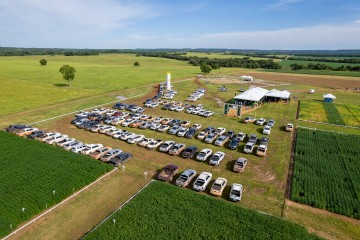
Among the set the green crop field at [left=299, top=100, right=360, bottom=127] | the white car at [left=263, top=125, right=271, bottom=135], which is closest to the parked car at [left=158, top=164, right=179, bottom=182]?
the white car at [left=263, top=125, right=271, bottom=135]

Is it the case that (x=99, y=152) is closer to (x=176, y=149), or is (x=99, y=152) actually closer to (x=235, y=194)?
(x=176, y=149)

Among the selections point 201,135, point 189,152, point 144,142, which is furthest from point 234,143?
point 144,142

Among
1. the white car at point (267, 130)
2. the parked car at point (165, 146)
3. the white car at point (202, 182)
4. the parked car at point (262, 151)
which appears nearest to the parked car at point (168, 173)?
the white car at point (202, 182)

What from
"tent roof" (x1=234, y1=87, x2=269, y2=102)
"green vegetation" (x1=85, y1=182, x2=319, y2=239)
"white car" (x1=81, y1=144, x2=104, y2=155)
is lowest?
"green vegetation" (x1=85, y1=182, x2=319, y2=239)

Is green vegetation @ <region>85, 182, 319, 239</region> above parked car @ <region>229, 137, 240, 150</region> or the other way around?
the other way around

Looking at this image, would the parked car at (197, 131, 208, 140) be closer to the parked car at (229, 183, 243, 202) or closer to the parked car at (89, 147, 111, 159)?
the parked car at (89, 147, 111, 159)

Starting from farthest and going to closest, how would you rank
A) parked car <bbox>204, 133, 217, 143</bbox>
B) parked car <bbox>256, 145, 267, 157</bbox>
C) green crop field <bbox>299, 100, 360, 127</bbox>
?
green crop field <bbox>299, 100, 360, 127</bbox> → parked car <bbox>204, 133, 217, 143</bbox> → parked car <bbox>256, 145, 267, 157</bbox>

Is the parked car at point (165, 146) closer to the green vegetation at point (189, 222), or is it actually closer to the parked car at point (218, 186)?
the parked car at point (218, 186)

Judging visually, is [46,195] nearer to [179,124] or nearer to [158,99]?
[179,124]
